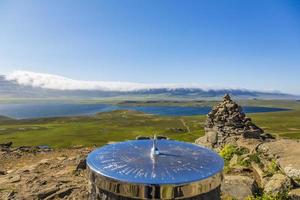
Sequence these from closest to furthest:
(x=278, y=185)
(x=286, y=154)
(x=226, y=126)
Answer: (x=278, y=185) → (x=286, y=154) → (x=226, y=126)

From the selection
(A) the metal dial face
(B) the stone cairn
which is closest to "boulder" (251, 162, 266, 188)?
(A) the metal dial face

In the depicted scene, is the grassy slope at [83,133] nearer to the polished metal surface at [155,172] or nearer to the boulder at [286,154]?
the boulder at [286,154]

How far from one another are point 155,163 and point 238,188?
6716 mm

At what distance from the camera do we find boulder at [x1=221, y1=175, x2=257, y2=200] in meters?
13.4

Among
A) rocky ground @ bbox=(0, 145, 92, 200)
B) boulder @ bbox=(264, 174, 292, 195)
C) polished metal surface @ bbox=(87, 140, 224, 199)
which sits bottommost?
rocky ground @ bbox=(0, 145, 92, 200)

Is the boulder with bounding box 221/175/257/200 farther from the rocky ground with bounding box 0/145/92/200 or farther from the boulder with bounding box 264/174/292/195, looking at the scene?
the rocky ground with bounding box 0/145/92/200

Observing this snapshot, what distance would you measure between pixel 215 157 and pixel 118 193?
318 cm

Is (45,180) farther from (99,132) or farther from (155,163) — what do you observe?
(99,132)

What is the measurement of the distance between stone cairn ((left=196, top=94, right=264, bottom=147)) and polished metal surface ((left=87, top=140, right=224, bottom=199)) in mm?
16577

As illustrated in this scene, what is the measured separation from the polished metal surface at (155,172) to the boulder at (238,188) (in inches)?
183

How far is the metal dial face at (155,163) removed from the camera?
25.1 feet

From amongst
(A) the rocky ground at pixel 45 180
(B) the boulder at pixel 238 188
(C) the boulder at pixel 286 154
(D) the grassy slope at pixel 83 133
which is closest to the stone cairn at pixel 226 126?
(C) the boulder at pixel 286 154

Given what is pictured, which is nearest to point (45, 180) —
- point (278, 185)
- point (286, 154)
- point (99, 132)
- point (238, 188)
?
point (238, 188)

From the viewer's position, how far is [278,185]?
13.3 meters
